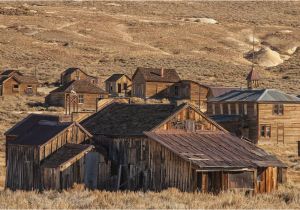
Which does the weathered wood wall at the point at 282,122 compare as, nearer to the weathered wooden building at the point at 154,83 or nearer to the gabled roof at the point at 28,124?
the gabled roof at the point at 28,124

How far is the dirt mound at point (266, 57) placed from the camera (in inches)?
5177

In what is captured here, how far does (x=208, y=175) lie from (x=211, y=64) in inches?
3602

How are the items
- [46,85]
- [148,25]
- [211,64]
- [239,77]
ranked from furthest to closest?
[148,25], [211,64], [239,77], [46,85]

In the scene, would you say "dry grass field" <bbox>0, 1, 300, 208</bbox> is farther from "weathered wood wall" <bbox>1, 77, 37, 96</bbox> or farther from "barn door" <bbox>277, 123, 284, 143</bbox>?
"weathered wood wall" <bbox>1, 77, 37, 96</bbox>

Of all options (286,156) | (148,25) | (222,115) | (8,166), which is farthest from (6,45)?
(8,166)

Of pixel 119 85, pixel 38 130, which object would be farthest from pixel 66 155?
pixel 119 85

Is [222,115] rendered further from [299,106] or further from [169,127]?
[169,127]

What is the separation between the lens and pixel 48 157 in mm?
35000

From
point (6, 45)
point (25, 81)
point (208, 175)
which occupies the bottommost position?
point (208, 175)

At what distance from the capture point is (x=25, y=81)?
83.9 metres

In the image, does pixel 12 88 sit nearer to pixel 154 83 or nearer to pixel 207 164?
pixel 154 83

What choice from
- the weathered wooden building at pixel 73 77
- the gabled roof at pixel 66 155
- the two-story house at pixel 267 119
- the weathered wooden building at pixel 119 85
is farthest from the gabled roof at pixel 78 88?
the gabled roof at pixel 66 155

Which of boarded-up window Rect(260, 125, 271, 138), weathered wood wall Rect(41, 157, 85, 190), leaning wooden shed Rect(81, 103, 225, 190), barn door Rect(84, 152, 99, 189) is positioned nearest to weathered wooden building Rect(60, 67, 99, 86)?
boarded-up window Rect(260, 125, 271, 138)

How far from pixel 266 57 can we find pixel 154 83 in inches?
2067
